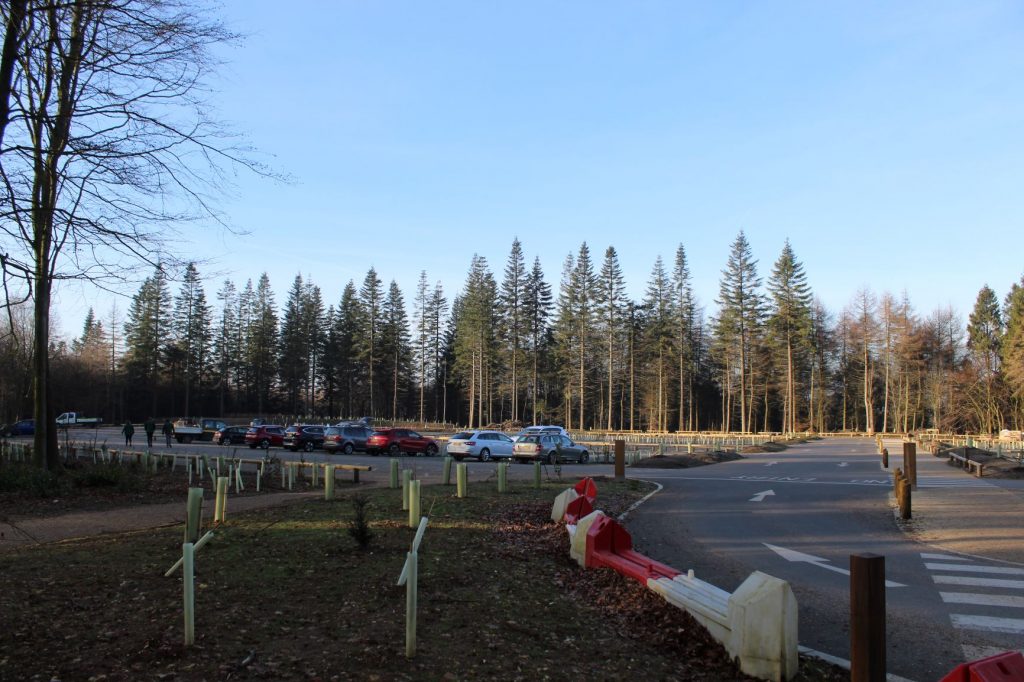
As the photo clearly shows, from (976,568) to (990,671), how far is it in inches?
308

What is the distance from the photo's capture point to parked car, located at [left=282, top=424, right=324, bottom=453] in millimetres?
39594

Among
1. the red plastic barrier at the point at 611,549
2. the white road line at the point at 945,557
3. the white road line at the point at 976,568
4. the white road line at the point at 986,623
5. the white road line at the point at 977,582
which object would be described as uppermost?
the red plastic barrier at the point at 611,549

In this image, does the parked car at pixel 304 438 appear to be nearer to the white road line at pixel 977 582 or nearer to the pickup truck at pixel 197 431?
the pickup truck at pixel 197 431

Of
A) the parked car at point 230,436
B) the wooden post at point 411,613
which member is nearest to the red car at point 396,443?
the parked car at point 230,436

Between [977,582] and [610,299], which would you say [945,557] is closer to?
[977,582]

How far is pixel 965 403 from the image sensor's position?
78.1m

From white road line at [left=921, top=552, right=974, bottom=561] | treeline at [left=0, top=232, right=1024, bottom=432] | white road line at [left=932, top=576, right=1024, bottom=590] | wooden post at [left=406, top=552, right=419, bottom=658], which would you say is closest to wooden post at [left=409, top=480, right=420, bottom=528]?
wooden post at [left=406, top=552, right=419, bottom=658]

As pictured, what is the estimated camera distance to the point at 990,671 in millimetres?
3949

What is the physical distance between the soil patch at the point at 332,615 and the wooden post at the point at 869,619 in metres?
0.97

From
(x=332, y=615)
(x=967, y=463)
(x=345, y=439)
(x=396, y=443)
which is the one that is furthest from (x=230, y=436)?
(x=332, y=615)

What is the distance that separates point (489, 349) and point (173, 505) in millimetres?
69676

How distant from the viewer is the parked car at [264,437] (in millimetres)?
39938

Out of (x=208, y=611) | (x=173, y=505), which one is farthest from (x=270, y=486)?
(x=208, y=611)

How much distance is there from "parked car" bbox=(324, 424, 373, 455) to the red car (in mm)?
475
